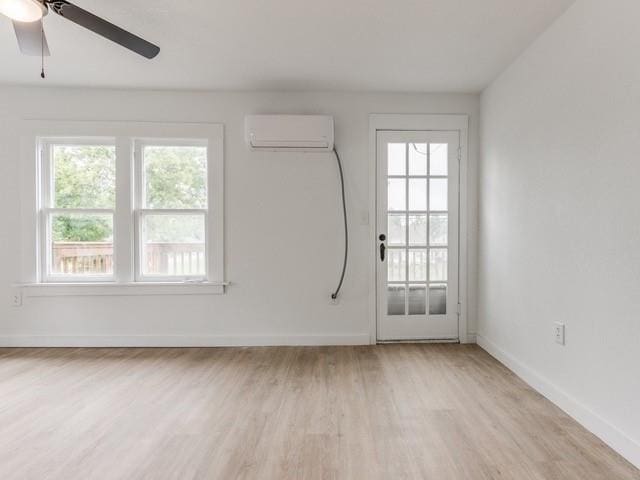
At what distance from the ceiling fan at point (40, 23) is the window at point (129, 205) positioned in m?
1.35

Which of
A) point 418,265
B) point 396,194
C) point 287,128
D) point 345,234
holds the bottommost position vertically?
point 418,265

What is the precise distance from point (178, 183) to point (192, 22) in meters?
1.55

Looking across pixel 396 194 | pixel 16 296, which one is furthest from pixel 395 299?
pixel 16 296

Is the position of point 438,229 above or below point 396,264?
above

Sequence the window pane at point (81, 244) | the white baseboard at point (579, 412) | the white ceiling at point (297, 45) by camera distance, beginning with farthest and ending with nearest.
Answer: the window pane at point (81, 244) → the white ceiling at point (297, 45) → the white baseboard at point (579, 412)

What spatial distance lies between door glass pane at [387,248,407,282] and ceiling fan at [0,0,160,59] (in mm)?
2517

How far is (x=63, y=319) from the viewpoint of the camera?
3.41m

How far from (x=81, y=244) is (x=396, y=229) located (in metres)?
3.06

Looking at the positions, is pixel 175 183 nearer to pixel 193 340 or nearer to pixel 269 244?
pixel 269 244

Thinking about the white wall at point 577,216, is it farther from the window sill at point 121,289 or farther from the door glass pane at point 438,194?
the window sill at point 121,289

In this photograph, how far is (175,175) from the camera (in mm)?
3494

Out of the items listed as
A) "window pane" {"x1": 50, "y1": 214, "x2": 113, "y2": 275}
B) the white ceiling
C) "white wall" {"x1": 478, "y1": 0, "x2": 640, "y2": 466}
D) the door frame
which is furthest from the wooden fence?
"white wall" {"x1": 478, "y1": 0, "x2": 640, "y2": 466}

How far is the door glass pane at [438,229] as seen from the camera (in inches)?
138

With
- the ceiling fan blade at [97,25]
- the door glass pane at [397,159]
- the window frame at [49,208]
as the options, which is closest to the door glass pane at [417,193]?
the door glass pane at [397,159]
